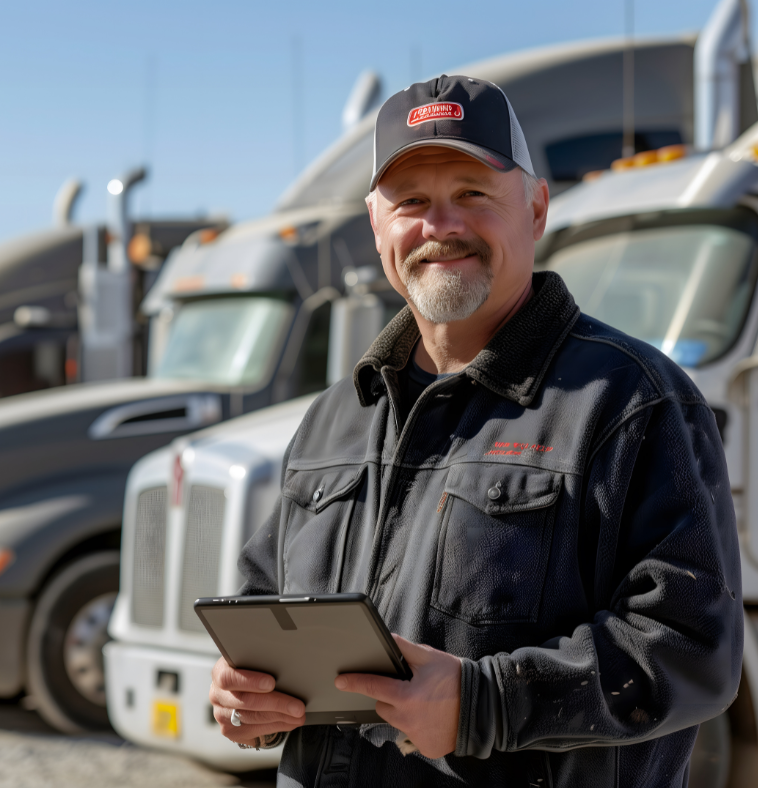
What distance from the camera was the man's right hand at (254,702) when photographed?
70.4 inches

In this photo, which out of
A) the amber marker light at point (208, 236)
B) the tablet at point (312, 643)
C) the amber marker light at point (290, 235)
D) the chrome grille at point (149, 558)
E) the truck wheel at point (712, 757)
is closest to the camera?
the tablet at point (312, 643)

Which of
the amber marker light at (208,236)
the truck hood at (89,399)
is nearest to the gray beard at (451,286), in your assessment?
the truck hood at (89,399)

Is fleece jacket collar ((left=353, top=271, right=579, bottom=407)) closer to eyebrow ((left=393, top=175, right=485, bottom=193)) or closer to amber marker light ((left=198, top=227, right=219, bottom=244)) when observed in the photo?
eyebrow ((left=393, top=175, right=485, bottom=193))

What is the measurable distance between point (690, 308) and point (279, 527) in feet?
7.65

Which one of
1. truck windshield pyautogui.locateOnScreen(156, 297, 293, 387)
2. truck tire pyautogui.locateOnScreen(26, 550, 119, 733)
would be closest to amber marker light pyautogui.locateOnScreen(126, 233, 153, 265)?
truck windshield pyautogui.locateOnScreen(156, 297, 293, 387)

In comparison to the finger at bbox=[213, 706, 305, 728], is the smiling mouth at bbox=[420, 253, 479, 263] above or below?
above

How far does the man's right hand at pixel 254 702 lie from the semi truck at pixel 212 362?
4.25 metres

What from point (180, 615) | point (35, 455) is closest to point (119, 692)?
point (180, 615)

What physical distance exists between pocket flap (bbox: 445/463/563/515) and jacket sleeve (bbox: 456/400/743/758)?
0.33 ft

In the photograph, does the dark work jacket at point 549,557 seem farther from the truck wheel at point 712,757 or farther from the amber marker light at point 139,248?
the amber marker light at point 139,248

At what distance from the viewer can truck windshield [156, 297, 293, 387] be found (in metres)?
6.83

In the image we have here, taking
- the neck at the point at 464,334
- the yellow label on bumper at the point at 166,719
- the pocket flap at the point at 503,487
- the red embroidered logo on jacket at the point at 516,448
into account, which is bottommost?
the yellow label on bumper at the point at 166,719

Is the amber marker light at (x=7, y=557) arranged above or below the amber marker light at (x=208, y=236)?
below

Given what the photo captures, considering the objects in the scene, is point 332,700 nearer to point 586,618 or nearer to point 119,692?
point 586,618
